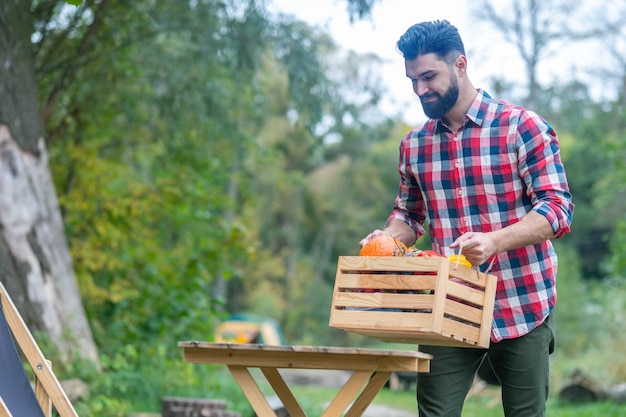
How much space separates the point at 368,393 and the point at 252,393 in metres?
0.38

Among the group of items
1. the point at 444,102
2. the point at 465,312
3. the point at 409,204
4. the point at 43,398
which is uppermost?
the point at 444,102

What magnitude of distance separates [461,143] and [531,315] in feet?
1.99

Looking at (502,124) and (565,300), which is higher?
(502,124)

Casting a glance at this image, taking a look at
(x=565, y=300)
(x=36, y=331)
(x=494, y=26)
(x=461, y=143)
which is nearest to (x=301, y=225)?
(x=565, y=300)

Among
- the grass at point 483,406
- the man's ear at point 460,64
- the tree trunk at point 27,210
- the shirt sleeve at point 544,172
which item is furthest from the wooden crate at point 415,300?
the grass at point 483,406

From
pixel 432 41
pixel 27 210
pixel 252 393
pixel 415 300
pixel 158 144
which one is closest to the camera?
pixel 415 300

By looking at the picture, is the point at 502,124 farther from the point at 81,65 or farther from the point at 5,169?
the point at 81,65

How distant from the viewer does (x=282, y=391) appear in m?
2.91

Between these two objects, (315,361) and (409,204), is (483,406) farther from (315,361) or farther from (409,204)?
(315,361)

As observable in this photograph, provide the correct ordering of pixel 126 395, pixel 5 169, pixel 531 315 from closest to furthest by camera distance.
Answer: pixel 531 315, pixel 5 169, pixel 126 395

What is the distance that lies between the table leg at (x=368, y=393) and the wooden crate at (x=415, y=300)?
13 cm

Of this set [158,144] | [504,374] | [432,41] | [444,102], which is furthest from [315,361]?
[158,144]

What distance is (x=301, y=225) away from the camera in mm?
30203

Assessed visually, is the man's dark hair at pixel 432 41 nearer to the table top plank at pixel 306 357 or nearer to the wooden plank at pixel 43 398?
the table top plank at pixel 306 357
